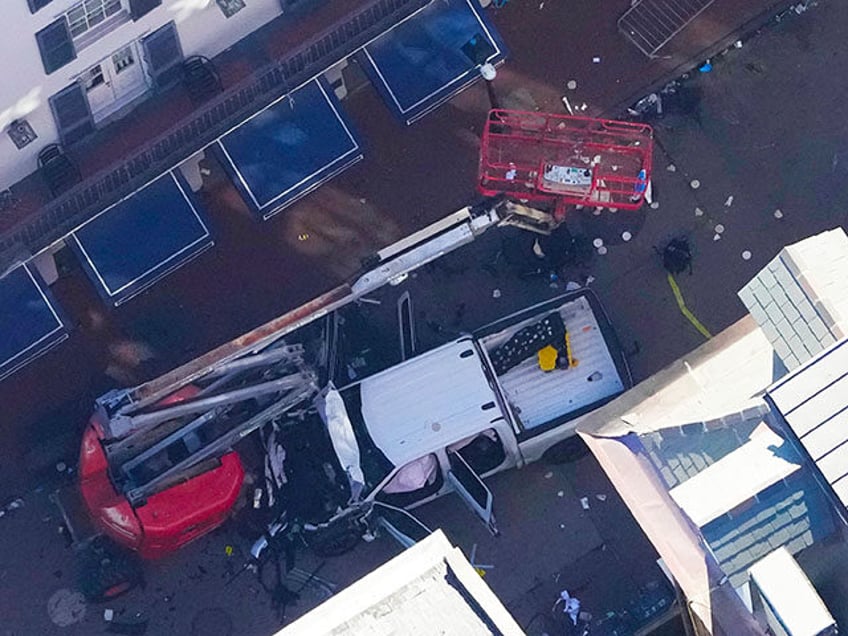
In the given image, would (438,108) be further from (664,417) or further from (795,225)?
(664,417)

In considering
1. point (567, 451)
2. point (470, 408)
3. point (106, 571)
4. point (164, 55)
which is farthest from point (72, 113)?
point (567, 451)

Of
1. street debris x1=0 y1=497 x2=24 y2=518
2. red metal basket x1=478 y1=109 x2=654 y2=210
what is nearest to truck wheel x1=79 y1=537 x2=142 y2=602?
street debris x1=0 y1=497 x2=24 y2=518

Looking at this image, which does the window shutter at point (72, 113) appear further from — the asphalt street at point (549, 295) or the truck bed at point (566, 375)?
the truck bed at point (566, 375)

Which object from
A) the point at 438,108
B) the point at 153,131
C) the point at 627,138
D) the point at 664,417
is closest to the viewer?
the point at 664,417

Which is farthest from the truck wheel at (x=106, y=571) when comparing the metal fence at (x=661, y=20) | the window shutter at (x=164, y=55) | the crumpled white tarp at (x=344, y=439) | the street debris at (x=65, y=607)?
the metal fence at (x=661, y=20)

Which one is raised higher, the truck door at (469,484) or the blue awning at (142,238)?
the blue awning at (142,238)

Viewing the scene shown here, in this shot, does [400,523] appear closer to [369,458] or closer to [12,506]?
[369,458]

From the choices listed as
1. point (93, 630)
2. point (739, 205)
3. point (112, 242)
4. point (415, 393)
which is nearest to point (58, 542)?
point (93, 630)
